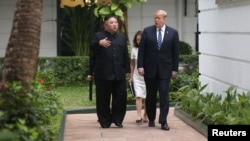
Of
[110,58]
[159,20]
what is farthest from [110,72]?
[159,20]

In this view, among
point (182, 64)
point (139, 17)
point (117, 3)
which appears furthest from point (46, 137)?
point (139, 17)

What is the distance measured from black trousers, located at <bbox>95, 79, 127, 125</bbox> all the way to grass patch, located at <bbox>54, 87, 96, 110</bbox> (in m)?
2.16

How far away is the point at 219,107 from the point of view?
9312mm

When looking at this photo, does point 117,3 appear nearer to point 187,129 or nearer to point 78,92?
point 78,92

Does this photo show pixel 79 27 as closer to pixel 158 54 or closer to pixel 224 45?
pixel 224 45

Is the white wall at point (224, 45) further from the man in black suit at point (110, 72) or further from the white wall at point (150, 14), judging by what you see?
the white wall at point (150, 14)

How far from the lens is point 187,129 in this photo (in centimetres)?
990

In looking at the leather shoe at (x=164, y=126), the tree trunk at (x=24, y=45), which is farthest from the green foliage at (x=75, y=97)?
the tree trunk at (x=24, y=45)

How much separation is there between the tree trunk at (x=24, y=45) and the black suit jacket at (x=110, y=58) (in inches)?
104

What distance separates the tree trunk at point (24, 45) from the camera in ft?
24.0

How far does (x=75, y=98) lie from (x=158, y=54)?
5441 mm

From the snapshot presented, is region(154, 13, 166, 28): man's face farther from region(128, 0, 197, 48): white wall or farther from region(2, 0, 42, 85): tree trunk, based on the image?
region(128, 0, 197, 48): white wall

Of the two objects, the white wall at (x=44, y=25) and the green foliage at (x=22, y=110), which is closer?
the green foliage at (x=22, y=110)

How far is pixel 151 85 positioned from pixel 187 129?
0.95m
